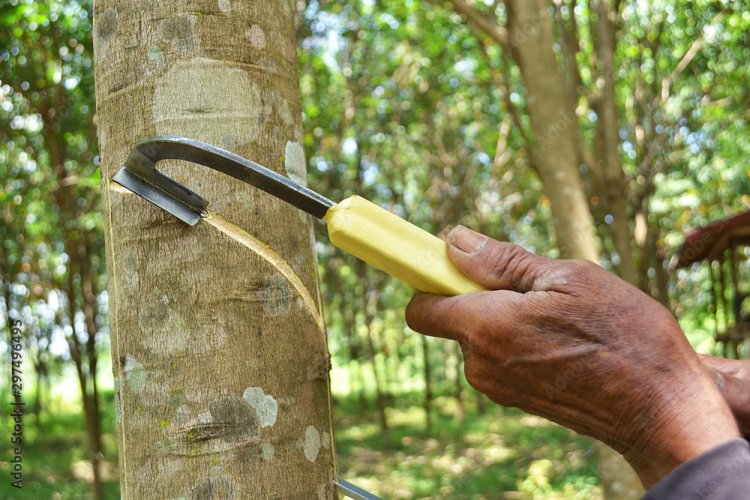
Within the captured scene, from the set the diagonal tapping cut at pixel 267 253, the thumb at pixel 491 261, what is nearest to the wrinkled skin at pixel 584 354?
the thumb at pixel 491 261

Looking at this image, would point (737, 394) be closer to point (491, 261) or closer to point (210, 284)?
point (491, 261)

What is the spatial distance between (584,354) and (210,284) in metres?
0.56

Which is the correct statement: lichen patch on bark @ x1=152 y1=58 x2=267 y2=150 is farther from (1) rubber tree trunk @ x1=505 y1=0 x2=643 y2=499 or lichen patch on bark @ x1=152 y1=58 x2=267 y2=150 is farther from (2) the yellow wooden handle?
(1) rubber tree trunk @ x1=505 y1=0 x2=643 y2=499

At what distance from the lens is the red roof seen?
9.62 meters

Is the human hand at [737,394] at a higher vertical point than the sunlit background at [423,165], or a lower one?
lower

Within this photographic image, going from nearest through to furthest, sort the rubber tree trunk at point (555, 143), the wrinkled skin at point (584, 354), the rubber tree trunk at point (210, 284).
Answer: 1. the wrinkled skin at point (584, 354)
2. the rubber tree trunk at point (210, 284)
3. the rubber tree trunk at point (555, 143)

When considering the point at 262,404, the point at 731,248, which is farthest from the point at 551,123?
the point at 731,248

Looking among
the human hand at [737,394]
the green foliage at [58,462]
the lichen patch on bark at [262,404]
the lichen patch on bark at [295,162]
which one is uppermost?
the green foliage at [58,462]

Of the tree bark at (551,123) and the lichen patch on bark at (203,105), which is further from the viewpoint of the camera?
the tree bark at (551,123)

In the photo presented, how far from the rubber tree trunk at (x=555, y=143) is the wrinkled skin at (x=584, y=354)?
4409 mm

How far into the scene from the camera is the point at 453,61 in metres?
12.0

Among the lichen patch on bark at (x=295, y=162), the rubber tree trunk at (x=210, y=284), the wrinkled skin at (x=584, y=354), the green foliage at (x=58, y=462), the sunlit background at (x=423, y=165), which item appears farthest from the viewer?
the green foliage at (x=58, y=462)

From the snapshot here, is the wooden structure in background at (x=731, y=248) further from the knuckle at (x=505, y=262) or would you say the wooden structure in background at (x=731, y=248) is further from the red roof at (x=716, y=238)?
the knuckle at (x=505, y=262)

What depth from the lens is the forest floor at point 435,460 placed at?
956 centimetres
